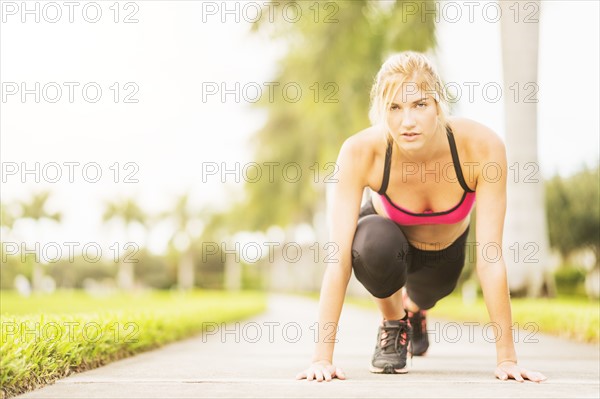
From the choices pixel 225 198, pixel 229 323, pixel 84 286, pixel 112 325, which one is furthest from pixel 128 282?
pixel 112 325

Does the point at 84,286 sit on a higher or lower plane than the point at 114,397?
lower

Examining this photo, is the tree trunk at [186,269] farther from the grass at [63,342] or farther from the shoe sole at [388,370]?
the shoe sole at [388,370]

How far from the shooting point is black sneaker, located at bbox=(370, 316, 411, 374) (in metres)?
3.61

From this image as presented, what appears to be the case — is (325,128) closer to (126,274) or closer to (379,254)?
(379,254)

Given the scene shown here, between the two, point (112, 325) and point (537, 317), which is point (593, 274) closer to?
point (537, 317)

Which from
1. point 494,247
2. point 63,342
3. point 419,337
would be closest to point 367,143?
point 494,247

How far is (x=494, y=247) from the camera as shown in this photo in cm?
335

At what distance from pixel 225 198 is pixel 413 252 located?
43465 mm

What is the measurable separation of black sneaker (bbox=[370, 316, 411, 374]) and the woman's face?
944mm

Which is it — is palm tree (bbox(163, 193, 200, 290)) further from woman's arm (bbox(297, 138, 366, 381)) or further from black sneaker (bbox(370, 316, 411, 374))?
woman's arm (bbox(297, 138, 366, 381))

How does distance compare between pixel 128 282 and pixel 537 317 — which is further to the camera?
pixel 128 282

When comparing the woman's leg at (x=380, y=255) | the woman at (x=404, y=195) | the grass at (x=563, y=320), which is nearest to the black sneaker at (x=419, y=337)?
the woman at (x=404, y=195)

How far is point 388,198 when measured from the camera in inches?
141

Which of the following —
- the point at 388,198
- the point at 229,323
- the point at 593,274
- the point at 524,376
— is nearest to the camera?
the point at 524,376
